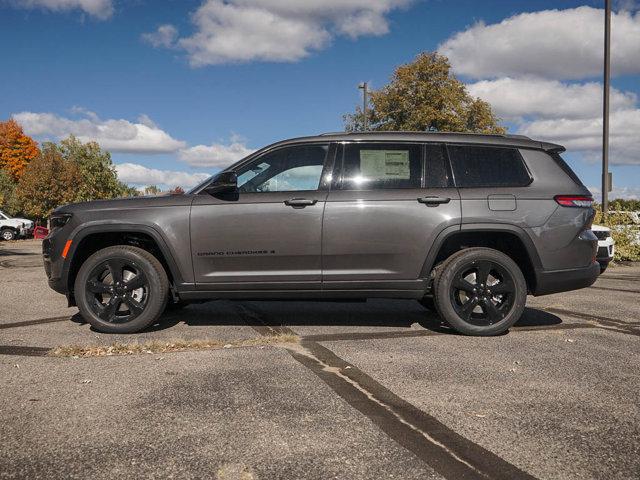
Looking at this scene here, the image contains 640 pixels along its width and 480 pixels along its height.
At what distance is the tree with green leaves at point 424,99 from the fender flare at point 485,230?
28160 mm

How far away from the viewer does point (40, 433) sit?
2.83m

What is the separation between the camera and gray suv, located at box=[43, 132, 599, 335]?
4.99 meters

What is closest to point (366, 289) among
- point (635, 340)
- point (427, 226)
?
point (427, 226)

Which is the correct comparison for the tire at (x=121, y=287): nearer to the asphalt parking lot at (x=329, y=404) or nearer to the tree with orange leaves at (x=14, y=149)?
the asphalt parking lot at (x=329, y=404)

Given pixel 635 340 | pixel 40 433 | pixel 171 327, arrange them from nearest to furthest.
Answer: pixel 40 433, pixel 635 340, pixel 171 327

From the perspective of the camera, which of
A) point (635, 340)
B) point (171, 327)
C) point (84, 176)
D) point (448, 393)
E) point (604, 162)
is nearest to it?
point (448, 393)

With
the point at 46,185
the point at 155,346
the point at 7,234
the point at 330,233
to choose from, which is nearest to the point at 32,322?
the point at 155,346

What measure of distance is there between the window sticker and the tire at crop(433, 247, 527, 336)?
0.90 meters

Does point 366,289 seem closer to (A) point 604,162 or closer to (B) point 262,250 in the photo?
(B) point 262,250

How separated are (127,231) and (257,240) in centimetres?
118

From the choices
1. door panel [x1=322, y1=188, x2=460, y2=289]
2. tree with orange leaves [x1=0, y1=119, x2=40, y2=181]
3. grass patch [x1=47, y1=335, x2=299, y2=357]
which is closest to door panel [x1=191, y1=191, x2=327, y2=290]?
door panel [x1=322, y1=188, x2=460, y2=289]

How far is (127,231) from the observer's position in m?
5.07

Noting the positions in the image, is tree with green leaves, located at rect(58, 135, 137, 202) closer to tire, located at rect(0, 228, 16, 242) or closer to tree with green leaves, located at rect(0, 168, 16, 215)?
tree with green leaves, located at rect(0, 168, 16, 215)

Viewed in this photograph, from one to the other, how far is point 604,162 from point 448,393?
13428mm
